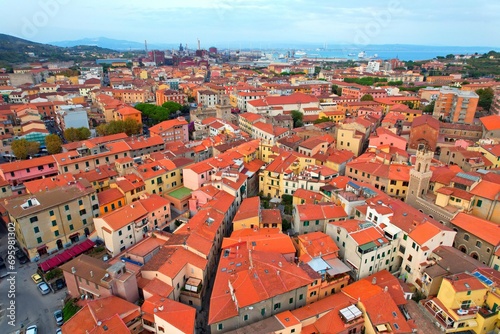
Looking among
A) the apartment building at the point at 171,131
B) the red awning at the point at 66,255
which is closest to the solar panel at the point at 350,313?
the red awning at the point at 66,255

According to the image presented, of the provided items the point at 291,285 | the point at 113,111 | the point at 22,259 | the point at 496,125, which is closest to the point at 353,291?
the point at 291,285

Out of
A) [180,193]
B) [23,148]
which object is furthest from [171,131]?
[23,148]

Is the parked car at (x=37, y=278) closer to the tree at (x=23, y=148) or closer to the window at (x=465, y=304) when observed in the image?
the tree at (x=23, y=148)

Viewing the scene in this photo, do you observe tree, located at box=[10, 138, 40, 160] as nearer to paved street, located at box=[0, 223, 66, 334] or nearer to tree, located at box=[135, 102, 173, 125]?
tree, located at box=[135, 102, 173, 125]

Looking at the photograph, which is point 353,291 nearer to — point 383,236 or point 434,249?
point 383,236

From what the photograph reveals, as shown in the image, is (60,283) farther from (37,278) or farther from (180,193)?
(180,193)
